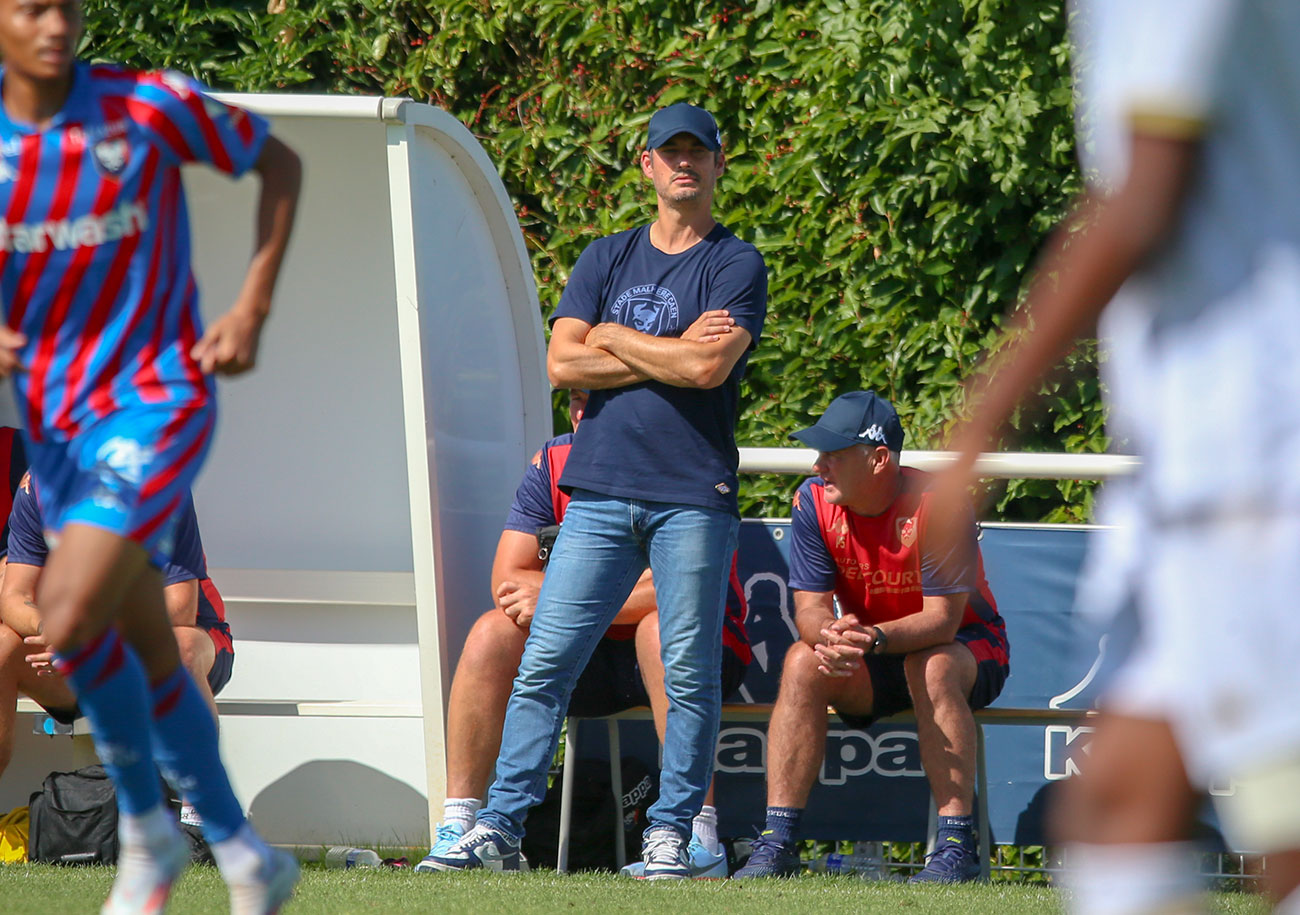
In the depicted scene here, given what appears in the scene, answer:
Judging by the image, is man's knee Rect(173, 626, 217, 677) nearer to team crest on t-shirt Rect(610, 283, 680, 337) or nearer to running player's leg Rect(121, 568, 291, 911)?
team crest on t-shirt Rect(610, 283, 680, 337)

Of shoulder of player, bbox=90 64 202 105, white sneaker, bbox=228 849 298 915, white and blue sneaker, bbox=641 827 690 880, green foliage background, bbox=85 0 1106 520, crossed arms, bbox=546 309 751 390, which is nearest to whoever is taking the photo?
white sneaker, bbox=228 849 298 915

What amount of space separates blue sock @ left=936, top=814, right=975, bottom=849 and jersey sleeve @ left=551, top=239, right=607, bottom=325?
1912 millimetres

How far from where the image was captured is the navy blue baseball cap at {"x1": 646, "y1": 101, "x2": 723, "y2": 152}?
4.96 metres

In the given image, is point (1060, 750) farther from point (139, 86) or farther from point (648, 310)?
point (139, 86)

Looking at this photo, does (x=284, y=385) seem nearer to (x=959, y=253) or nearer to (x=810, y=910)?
(x=959, y=253)

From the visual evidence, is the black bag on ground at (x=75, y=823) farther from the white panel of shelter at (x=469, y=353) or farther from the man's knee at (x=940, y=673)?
the man's knee at (x=940, y=673)

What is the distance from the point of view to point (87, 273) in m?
2.88

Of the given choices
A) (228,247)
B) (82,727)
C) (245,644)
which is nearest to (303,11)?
(228,247)

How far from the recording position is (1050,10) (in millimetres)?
6289

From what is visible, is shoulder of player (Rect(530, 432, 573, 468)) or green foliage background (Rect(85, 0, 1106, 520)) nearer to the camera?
shoulder of player (Rect(530, 432, 573, 468))

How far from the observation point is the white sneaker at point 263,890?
2852 millimetres

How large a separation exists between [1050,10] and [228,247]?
11.4 ft

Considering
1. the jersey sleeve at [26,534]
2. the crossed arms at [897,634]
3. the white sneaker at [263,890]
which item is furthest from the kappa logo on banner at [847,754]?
the white sneaker at [263,890]

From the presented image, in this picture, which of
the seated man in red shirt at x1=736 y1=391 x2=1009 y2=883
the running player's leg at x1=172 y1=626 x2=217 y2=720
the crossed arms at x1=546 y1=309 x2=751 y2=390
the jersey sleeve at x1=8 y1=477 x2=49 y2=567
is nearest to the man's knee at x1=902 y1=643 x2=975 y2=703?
the seated man in red shirt at x1=736 y1=391 x2=1009 y2=883
